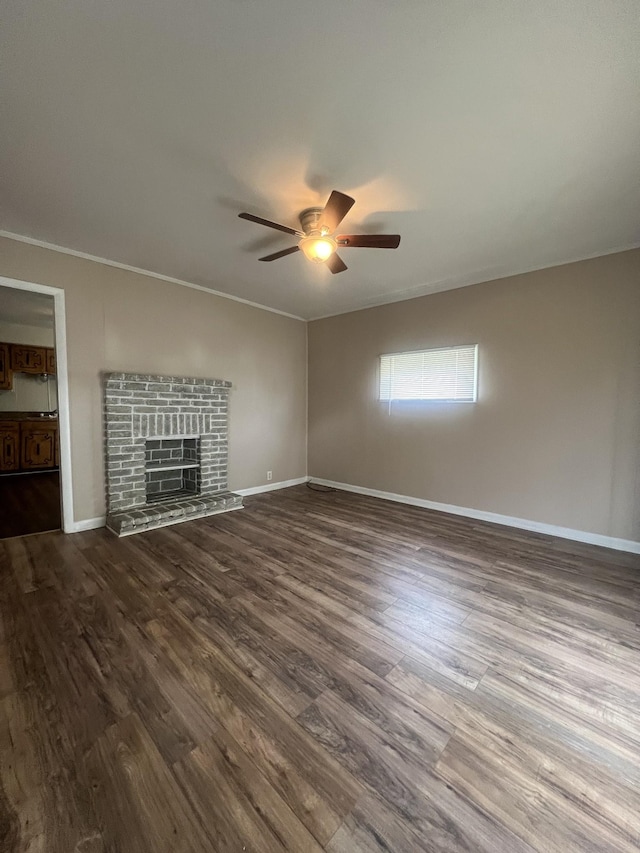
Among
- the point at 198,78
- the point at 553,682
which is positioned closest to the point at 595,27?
the point at 198,78

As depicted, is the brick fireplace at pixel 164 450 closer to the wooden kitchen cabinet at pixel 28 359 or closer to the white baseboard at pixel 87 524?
the white baseboard at pixel 87 524

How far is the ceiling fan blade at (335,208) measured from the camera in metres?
1.97

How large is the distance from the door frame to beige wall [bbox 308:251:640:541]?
346 cm

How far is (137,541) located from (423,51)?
3.79 m

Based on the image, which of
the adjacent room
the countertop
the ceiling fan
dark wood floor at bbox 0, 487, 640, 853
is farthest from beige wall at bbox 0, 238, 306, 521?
the countertop

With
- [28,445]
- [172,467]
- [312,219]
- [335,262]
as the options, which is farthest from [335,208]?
[28,445]

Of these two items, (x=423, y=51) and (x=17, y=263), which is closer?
(x=423, y=51)

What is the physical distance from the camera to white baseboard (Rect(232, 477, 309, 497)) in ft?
15.4

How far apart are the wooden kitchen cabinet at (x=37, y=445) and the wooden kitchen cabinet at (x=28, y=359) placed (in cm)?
97

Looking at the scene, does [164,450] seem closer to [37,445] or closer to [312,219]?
[312,219]

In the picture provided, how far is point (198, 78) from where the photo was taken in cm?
149

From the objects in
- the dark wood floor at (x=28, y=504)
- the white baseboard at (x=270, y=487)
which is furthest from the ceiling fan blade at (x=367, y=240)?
the dark wood floor at (x=28, y=504)

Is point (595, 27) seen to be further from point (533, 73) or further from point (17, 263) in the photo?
point (17, 263)

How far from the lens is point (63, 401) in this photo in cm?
323
